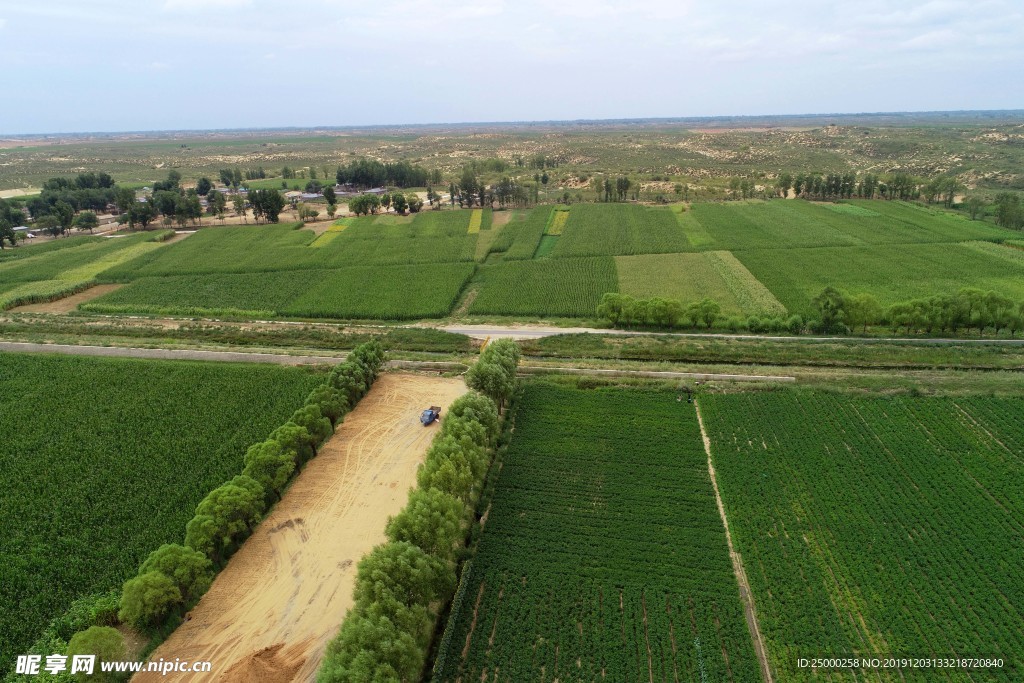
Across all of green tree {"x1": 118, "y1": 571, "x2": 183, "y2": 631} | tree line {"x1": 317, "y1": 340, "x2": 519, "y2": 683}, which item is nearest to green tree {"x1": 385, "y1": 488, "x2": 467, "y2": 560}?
tree line {"x1": 317, "y1": 340, "x2": 519, "y2": 683}

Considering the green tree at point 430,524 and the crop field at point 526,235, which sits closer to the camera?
the green tree at point 430,524

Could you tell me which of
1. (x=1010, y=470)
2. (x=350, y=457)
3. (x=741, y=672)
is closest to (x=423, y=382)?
(x=350, y=457)

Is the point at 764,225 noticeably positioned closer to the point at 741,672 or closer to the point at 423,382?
the point at 423,382

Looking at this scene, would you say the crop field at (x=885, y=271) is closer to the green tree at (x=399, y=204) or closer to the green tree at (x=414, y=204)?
→ the green tree at (x=414, y=204)

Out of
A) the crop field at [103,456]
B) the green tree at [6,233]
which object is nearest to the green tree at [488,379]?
the crop field at [103,456]

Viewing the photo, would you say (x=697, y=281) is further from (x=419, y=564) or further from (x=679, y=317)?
(x=419, y=564)

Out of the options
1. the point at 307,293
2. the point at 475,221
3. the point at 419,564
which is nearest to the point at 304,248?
the point at 307,293

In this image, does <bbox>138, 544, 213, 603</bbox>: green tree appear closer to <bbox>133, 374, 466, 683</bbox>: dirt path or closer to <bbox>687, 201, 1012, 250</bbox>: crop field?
<bbox>133, 374, 466, 683</bbox>: dirt path
